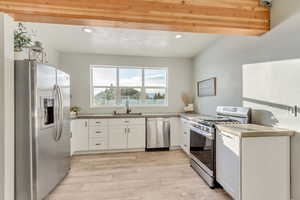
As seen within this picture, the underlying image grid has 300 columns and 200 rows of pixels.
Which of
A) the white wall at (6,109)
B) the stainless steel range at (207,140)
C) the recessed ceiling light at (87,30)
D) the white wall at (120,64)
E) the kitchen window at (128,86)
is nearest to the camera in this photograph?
the white wall at (6,109)

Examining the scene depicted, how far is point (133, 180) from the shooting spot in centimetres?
259

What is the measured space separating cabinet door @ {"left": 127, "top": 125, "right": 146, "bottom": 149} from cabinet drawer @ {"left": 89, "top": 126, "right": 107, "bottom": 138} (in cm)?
58

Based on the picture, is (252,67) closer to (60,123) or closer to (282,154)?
(282,154)

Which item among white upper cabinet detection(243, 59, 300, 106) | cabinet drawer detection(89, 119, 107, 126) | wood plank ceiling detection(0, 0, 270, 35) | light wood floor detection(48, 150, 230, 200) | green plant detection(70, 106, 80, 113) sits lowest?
light wood floor detection(48, 150, 230, 200)

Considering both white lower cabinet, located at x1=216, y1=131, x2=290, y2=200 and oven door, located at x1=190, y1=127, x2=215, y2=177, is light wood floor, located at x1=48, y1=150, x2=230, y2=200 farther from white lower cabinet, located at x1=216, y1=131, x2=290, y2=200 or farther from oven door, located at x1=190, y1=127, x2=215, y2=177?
white lower cabinet, located at x1=216, y1=131, x2=290, y2=200

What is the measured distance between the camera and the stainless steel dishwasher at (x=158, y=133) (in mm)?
4008

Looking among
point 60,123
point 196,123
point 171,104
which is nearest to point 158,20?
point 196,123

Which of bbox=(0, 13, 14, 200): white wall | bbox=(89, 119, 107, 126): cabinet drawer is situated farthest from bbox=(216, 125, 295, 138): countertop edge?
bbox=(89, 119, 107, 126): cabinet drawer

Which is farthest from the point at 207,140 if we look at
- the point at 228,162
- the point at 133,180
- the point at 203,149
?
the point at 133,180

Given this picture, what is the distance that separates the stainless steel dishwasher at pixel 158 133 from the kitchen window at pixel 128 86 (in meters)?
0.81

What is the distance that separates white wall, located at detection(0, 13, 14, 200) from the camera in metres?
1.73

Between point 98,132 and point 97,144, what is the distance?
0.95 feet

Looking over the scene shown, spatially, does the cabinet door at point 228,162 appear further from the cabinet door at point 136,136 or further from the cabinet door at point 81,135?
the cabinet door at point 81,135

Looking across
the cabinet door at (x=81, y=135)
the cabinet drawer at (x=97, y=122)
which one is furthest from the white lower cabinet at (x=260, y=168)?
Result: the cabinet door at (x=81, y=135)
